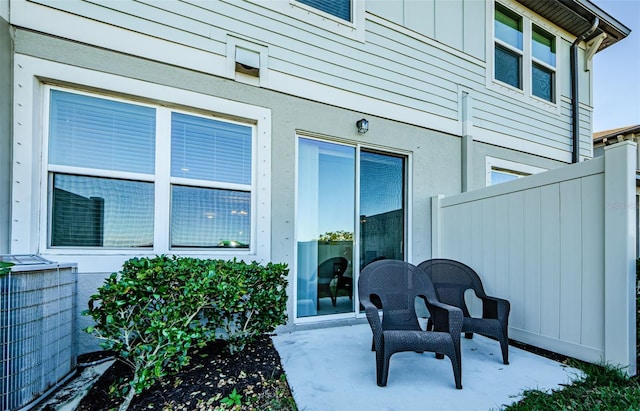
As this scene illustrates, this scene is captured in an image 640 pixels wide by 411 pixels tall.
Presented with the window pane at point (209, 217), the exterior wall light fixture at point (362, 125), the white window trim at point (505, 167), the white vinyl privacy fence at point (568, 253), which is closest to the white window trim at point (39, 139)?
the window pane at point (209, 217)

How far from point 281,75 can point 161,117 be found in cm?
138

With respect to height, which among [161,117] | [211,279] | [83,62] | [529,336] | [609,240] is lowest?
[529,336]

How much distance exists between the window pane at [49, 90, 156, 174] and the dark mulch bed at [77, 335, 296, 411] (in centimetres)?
180

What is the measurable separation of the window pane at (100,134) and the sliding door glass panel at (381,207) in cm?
250

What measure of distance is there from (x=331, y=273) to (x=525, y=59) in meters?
5.22

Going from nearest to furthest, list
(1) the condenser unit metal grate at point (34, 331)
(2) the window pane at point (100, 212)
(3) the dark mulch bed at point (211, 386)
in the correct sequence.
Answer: (1) the condenser unit metal grate at point (34, 331), (3) the dark mulch bed at point (211, 386), (2) the window pane at point (100, 212)

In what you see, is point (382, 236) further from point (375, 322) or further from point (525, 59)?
point (525, 59)

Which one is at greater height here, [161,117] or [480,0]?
[480,0]

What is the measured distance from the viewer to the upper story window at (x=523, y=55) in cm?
533

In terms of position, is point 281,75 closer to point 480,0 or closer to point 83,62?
point 83,62

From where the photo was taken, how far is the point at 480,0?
5.02 metres

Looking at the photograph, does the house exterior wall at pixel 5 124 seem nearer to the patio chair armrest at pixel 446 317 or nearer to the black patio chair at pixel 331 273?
the black patio chair at pixel 331 273

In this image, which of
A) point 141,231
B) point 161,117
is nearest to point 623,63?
point 161,117

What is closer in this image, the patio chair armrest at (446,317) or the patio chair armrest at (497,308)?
the patio chair armrest at (446,317)
